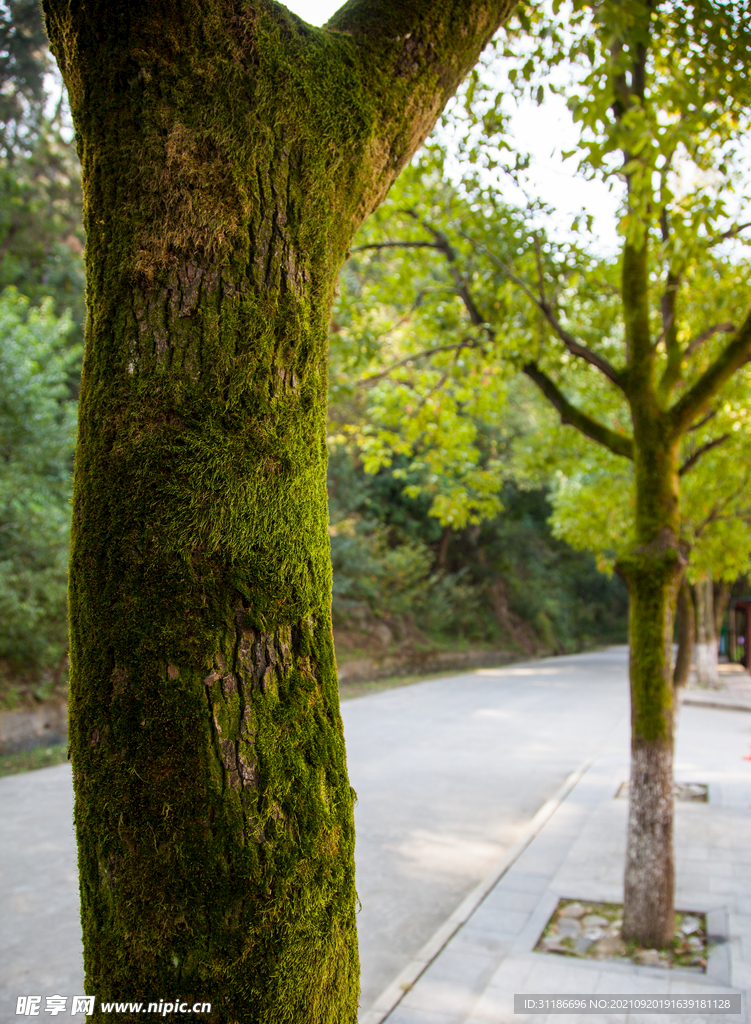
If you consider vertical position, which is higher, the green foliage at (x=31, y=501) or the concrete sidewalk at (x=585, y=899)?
the green foliage at (x=31, y=501)

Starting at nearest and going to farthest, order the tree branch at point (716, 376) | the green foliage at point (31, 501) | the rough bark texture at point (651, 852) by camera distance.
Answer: the rough bark texture at point (651, 852) < the tree branch at point (716, 376) < the green foliage at point (31, 501)

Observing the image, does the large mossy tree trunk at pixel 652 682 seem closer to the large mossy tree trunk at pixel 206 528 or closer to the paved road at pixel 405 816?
the paved road at pixel 405 816

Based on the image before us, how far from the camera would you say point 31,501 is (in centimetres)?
1137

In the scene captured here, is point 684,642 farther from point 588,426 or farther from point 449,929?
point 449,929

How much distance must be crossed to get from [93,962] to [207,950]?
0.89 ft

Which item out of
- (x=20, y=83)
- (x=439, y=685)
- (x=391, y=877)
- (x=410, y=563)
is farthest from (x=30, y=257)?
(x=391, y=877)

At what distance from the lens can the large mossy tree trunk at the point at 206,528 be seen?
1.54 meters

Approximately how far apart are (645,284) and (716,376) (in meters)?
1.01

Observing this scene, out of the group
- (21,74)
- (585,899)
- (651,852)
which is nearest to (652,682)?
(651,852)

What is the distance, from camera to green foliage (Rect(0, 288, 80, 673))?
1117 cm

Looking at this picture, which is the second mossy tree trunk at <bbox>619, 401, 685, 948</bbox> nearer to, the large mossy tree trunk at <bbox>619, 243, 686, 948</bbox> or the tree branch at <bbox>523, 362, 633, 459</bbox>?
the large mossy tree trunk at <bbox>619, 243, 686, 948</bbox>

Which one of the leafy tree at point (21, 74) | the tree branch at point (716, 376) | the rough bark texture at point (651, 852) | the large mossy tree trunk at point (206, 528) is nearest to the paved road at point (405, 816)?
the rough bark texture at point (651, 852)

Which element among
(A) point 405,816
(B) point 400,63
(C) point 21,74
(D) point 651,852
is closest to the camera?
(B) point 400,63

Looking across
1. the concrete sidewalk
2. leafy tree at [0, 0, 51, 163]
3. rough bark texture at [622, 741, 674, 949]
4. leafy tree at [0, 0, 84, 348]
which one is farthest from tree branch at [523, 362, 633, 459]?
leafy tree at [0, 0, 51, 163]
